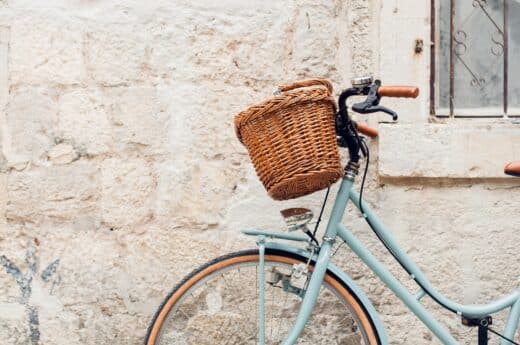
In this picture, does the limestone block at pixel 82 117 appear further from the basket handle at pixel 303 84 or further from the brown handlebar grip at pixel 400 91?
the brown handlebar grip at pixel 400 91

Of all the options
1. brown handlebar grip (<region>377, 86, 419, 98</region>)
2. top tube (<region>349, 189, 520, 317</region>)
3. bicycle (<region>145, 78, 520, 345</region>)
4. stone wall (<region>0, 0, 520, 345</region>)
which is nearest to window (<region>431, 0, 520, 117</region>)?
stone wall (<region>0, 0, 520, 345</region>)

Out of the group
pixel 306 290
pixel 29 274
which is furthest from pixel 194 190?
pixel 306 290

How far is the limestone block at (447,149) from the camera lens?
11.1 ft

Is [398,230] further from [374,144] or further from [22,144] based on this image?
[22,144]

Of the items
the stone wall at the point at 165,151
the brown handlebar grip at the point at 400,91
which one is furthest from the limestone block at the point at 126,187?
the brown handlebar grip at the point at 400,91

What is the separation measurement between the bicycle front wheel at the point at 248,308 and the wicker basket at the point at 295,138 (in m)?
0.33

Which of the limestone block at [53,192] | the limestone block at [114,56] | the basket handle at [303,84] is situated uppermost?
the limestone block at [114,56]

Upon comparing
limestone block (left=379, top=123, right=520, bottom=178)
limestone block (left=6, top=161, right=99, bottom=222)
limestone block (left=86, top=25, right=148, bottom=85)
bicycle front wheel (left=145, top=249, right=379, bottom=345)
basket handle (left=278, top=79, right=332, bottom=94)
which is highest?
limestone block (left=86, top=25, right=148, bottom=85)

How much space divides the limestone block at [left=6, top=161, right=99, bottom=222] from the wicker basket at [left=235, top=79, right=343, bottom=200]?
1163 mm

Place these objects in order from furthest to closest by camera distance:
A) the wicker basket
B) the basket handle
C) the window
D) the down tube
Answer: the window, the down tube, the basket handle, the wicker basket

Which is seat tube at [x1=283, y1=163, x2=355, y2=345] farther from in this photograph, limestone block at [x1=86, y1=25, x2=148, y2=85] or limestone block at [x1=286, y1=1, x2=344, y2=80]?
limestone block at [x1=86, y1=25, x2=148, y2=85]

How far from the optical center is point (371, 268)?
280 cm

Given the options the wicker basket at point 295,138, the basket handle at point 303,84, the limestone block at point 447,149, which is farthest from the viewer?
the limestone block at point 447,149

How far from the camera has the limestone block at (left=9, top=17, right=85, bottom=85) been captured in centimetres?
345
